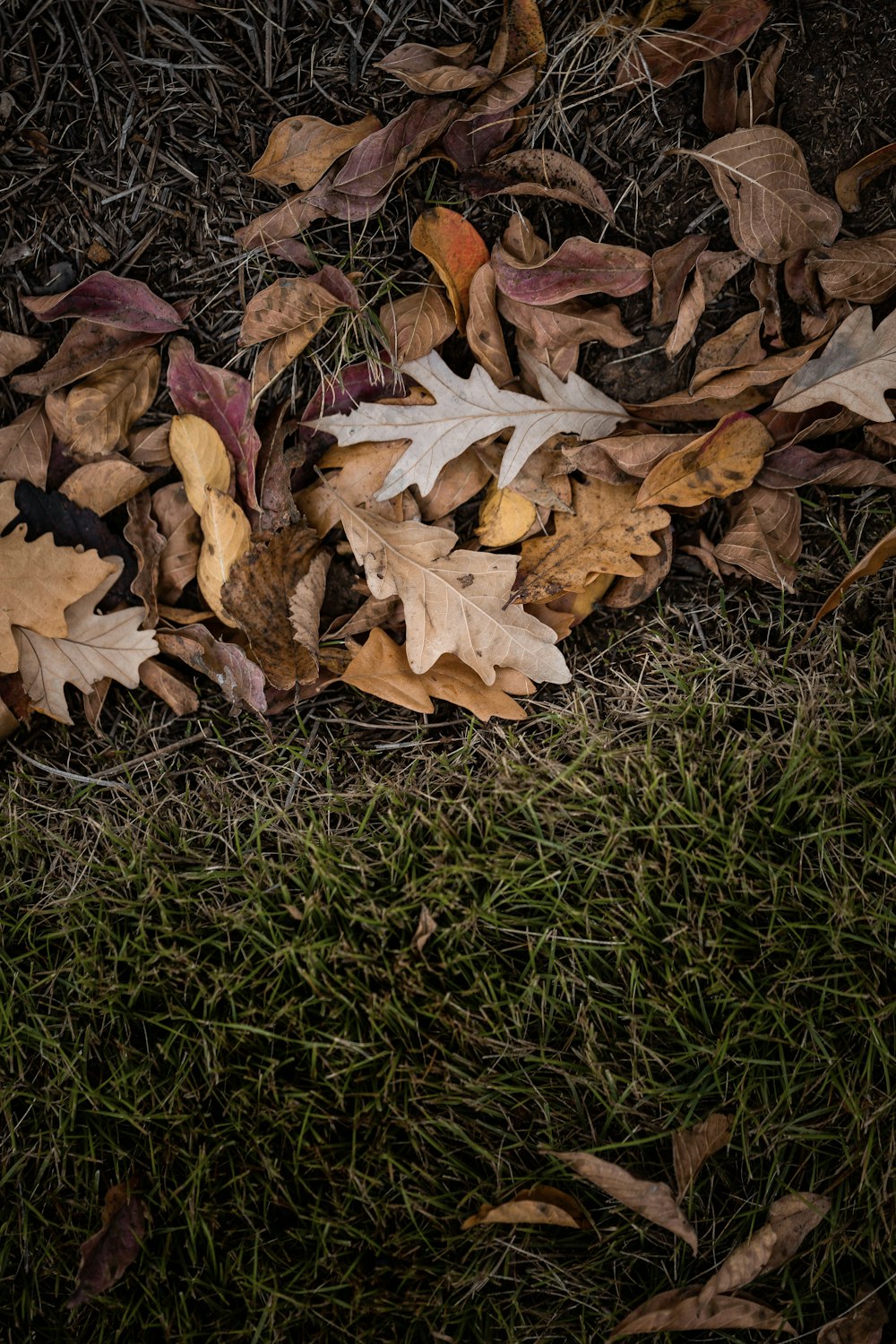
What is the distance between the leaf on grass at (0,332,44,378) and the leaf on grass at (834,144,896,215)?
5.76 feet

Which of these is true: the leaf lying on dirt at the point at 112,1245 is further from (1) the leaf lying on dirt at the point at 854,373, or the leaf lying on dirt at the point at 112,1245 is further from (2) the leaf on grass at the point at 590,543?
(1) the leaf lying on dirt at the point at 854,373

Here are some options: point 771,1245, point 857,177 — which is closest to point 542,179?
point 857,177

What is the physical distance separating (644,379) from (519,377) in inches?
10.5

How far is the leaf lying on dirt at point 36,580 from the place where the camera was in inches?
70.6

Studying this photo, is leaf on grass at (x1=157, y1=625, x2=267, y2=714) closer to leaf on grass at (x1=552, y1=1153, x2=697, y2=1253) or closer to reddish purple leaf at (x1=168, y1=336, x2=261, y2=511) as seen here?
reddish purple leaf at (x1=168, y1=336, x2=261, y2=511)

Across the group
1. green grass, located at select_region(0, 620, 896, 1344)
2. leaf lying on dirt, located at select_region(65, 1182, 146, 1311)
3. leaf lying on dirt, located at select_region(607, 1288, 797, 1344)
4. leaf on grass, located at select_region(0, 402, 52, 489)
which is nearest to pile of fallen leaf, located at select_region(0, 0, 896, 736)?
leaf on grass, located at select_region(0, 402, 52, 489)

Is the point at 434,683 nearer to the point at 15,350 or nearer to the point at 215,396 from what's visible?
the point at 215,396

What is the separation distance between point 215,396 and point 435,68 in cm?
80

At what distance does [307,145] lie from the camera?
173 cm

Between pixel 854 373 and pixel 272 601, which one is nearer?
pixel 854 373

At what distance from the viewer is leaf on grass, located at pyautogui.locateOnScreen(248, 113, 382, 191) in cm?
173

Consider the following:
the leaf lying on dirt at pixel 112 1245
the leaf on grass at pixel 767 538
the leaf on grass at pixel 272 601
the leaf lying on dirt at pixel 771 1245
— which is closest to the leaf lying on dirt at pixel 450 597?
the leaf on grass at pixel 272 601

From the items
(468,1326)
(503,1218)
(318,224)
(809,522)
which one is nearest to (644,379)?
(809,522)

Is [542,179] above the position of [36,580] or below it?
above
